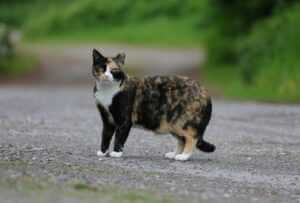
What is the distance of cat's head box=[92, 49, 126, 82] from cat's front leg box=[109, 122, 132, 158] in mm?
656

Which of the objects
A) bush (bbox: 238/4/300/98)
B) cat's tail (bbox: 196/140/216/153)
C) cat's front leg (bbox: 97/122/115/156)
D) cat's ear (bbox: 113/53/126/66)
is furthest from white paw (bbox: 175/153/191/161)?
bush (bbox: 238/4/300/98)

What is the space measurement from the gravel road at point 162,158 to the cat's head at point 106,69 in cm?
112

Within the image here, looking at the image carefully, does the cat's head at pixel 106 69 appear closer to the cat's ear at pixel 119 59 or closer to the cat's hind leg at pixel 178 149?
the cat's ear at pixel 119 59

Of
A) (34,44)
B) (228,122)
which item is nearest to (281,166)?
(228,122)

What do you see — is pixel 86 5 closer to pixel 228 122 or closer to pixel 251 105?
pixel 251 105

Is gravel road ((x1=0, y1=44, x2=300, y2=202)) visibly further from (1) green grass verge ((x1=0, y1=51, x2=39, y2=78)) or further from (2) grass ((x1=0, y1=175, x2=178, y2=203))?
(1) green grass verge ((x1=0, y1=51, x2=39, y2=78))

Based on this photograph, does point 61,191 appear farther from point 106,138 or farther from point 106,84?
point 106,138

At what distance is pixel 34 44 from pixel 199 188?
37.1 meters

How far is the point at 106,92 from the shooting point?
12.2 metres

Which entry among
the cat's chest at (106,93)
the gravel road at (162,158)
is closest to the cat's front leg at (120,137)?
the gravel road at (162,158)

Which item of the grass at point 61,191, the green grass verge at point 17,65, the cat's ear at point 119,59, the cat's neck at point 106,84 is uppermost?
the cat's ear at point 119,59

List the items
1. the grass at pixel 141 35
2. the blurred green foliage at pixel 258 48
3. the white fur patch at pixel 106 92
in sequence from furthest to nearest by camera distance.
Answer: the grass at pixel 141 35, the blurred green foliage at pixel 258 48, the white fur patch at pixel 106 92

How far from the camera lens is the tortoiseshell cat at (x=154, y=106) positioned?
40.3 feet

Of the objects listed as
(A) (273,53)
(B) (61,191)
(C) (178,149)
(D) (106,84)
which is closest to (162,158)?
(C) (178,149)
